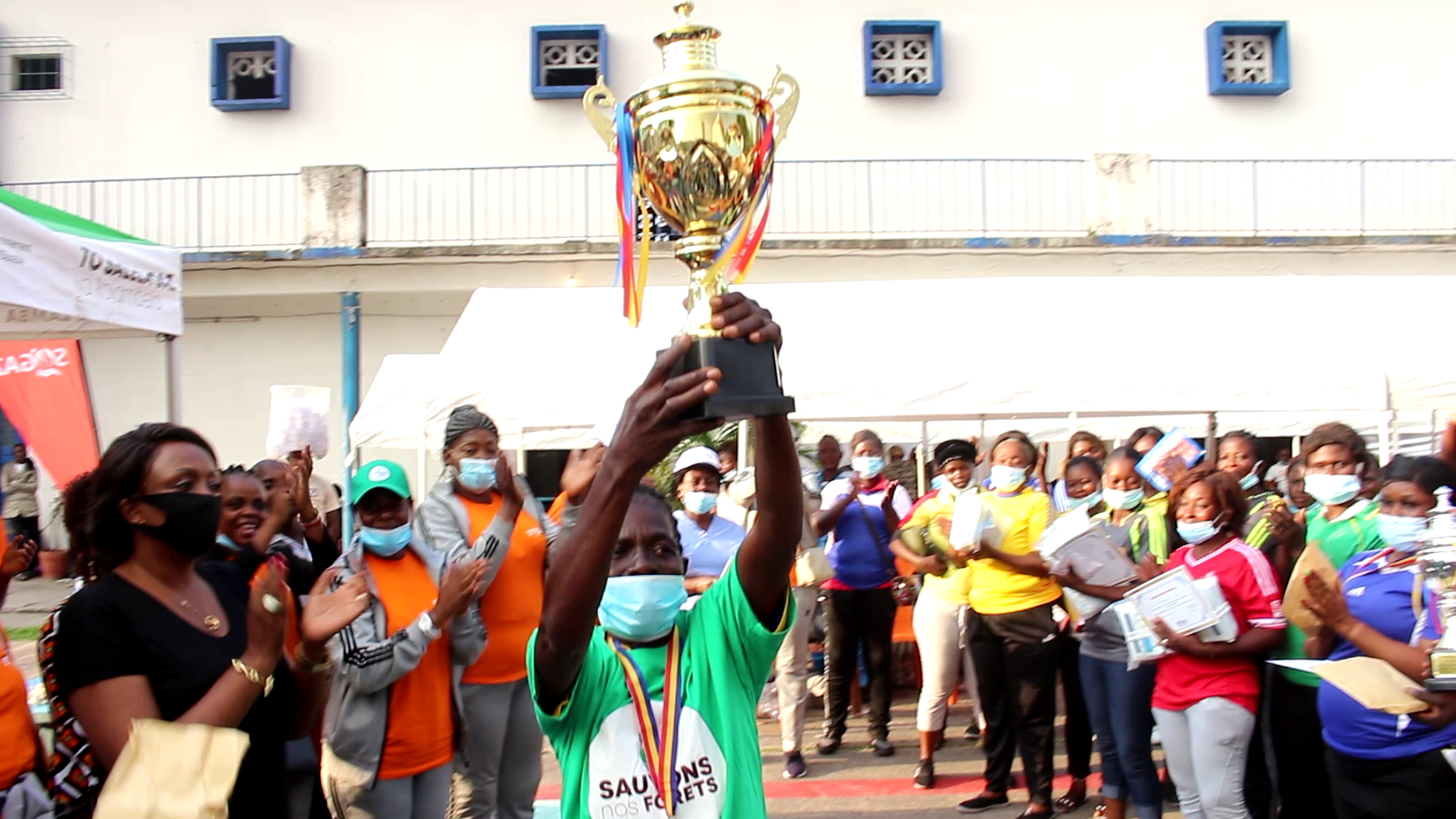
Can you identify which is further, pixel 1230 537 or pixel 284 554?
pixel 1230 537

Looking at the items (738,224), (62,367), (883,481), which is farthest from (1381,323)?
(62,367)

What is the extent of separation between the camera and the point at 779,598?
2.32 m

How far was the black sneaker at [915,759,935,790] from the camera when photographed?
21.4 feet

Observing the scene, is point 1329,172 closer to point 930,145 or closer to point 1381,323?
point 930,145

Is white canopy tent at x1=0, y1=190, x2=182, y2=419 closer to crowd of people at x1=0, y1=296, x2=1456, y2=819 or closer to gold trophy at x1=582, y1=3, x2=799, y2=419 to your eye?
crowd of people at x1=0, y1=296, x2=1456, y2=819

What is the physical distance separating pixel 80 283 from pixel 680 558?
11.2 feet

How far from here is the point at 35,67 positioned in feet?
57.3

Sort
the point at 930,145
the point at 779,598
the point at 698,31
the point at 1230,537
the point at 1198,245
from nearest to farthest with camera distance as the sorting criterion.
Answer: the point at 779,598 < the point at 698,31 < the point at 1230,537 < the point at 1198,245 < the point at 930,145

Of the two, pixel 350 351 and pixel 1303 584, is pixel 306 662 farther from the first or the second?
pixel 350 351

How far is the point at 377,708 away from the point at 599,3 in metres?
15.3

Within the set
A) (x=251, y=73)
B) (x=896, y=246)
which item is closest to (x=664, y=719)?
(x=896, y=246)

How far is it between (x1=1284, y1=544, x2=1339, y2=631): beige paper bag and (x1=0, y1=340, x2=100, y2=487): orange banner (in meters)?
5.31

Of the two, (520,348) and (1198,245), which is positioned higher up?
(1198,245)

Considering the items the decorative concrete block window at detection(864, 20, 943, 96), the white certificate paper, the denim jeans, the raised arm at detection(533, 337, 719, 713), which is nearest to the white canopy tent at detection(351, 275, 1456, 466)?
the denim jeans
